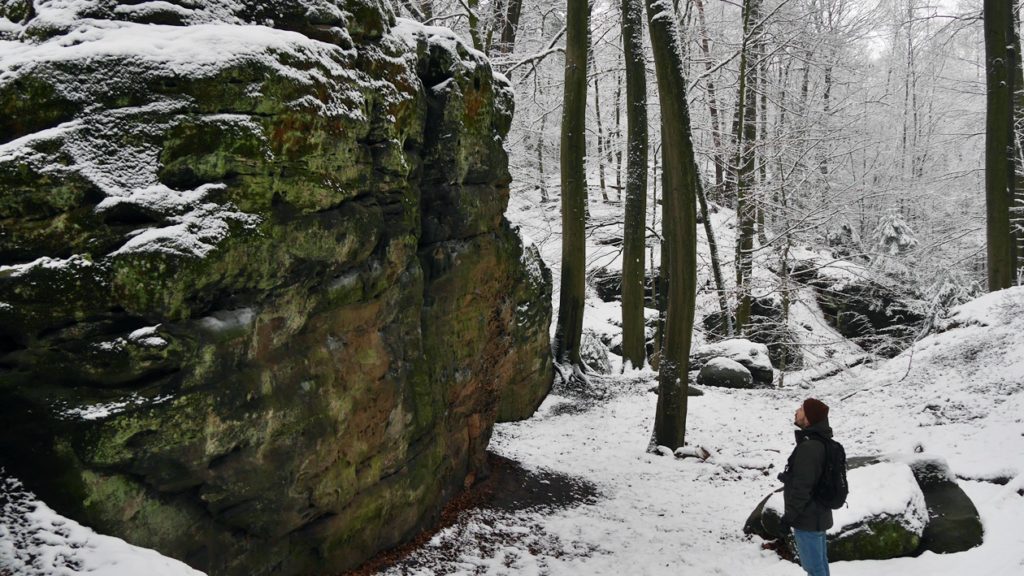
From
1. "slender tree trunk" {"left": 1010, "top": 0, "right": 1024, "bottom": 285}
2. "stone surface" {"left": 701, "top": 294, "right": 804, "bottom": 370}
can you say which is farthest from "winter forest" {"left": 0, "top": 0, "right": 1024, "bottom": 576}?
"stone surface" {"left": 701, "top": 294, "right": 804, "bottom": 370}

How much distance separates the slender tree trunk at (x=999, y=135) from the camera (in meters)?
11.6

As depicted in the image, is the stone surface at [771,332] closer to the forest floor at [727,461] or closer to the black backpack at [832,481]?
the forest floor at [727,461]

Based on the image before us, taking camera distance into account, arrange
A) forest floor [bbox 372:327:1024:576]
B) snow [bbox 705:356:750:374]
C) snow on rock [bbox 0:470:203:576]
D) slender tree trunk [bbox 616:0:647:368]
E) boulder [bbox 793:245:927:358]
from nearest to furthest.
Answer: snow on rock [bbox 0:470:203:576]
forest floor [bbox 372:327:1024:576]
snow [bbox 705:356:750:374]
slender tree trunk [bbox 616:0:647:368]
boulder [bbox 793:245:927:358]

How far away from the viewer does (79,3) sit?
441 centimetres

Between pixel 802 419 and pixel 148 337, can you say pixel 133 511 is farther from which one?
pixel 802 419

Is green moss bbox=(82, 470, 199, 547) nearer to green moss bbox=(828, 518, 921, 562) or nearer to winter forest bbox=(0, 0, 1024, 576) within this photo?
winter forest bbox=(0, 0, 1024, 576)

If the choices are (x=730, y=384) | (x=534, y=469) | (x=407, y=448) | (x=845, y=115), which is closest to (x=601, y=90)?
(x=845, y=115)

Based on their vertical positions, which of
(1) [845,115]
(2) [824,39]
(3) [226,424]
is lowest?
(3) [226,424]

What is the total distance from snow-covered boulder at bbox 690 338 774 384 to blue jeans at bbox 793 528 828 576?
9.19 meters

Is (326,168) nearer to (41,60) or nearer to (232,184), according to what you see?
(232,184)

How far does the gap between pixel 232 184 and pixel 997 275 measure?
12730mm

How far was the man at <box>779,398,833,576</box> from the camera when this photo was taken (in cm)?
489

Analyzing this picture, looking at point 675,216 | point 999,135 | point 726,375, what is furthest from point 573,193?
point 999,135

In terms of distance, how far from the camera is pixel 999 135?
38.3 feet
